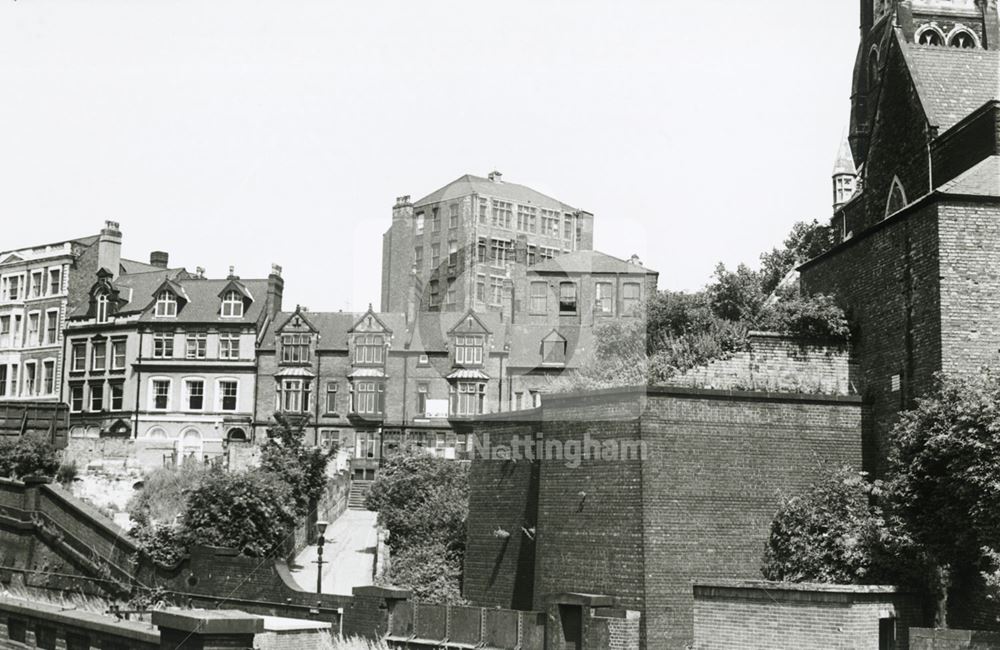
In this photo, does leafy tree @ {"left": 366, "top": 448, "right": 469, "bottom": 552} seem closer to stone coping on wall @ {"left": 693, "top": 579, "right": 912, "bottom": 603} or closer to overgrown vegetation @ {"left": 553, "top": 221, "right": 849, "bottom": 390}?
overgrown vegetation @ {"left": 553, "top": 221, "right": 849, "bottom": 390}

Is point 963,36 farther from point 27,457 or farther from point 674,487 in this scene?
point 27,457

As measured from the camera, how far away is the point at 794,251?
5594cm

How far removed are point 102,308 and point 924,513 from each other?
49585 mm

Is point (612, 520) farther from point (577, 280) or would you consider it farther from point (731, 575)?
point (577, 280)

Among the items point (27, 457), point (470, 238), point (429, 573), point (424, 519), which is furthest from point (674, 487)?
point (470, 238)

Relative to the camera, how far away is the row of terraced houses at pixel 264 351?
186 feet

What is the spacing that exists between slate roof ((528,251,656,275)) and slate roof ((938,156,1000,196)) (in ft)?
130

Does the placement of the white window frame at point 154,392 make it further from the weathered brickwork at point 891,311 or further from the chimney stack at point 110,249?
the weathered brickwork at point 891,311

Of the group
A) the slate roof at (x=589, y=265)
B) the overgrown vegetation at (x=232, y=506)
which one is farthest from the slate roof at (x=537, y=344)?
the overgrown vegetation at (x=232, y=506)

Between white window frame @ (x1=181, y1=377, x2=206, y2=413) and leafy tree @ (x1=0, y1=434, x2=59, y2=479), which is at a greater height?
white window frame @ (x1=181, y1=377, x2=206, y2=413)

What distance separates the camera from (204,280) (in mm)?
60812

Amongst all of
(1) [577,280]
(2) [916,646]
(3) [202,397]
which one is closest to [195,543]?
(2) [916,646]

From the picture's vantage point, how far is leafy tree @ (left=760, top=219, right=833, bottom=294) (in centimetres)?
5272

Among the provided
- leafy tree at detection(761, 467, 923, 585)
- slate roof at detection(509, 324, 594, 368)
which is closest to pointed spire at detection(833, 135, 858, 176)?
slate roof at detection(509, 324, 594, 368)
